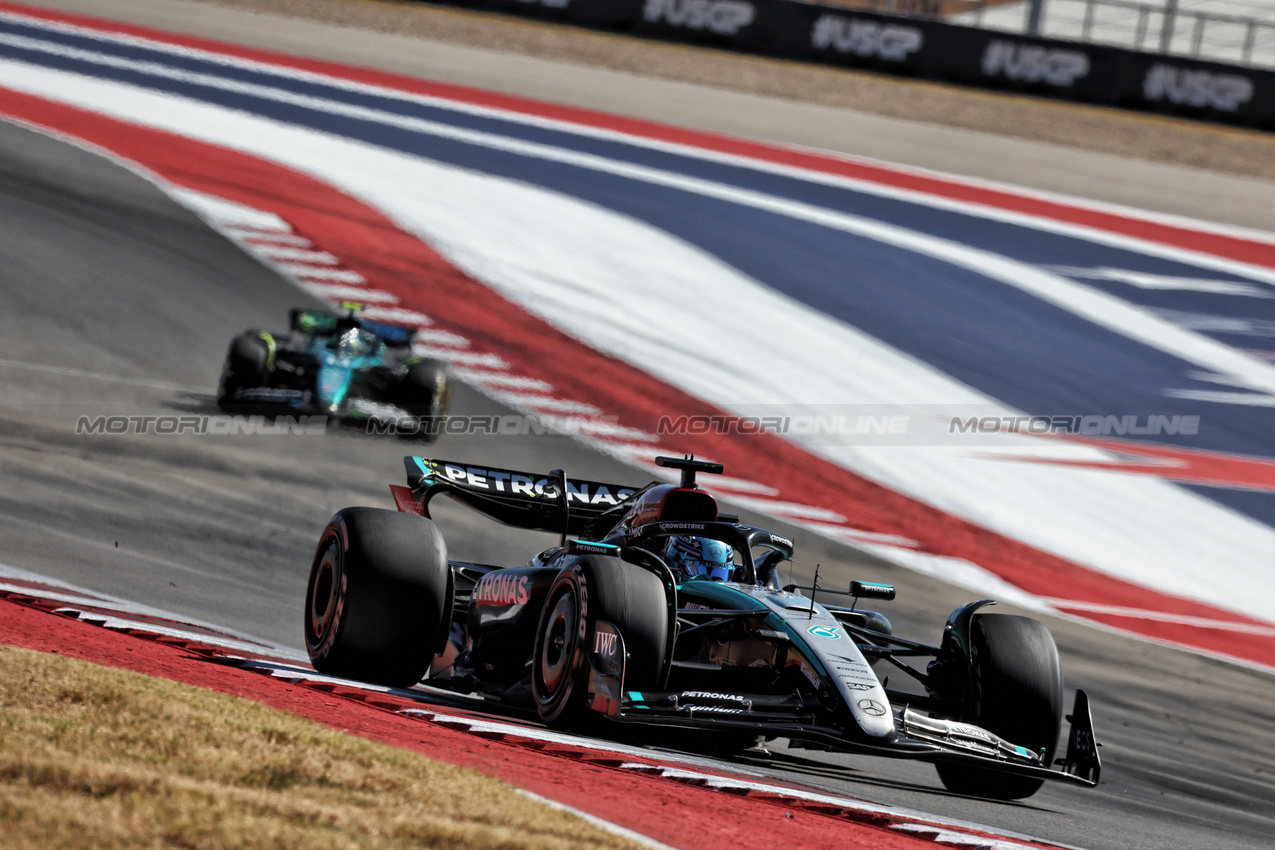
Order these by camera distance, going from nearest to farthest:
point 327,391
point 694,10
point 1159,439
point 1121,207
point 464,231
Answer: point 327,391 < point 1159,439 < point 464,231 < point 1121,207 < point 694,10

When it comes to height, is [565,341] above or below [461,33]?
below

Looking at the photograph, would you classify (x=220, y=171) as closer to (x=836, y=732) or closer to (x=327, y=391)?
(x=327, y=391)

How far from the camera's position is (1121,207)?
24594 mm

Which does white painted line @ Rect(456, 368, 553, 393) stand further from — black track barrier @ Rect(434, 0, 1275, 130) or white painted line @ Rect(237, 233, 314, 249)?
black track barrier @ Rect(434, 0, 1275, 130)

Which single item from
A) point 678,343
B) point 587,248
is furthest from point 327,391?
point 587,248

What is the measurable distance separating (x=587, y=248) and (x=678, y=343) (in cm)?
291

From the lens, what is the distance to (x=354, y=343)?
50.8 ft

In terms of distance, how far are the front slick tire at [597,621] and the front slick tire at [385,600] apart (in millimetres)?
1063

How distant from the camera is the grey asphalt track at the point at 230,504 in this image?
8.71 m

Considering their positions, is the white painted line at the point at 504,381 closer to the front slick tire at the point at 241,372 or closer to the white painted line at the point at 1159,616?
the front slick tire at the point at 241,372

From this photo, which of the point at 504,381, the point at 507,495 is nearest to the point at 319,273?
the point at 504,381

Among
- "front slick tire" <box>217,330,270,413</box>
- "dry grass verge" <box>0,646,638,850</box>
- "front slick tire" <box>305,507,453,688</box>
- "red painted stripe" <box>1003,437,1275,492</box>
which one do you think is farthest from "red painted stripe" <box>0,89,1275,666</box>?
"dry grass verge" <box>0,646,638,850</box>

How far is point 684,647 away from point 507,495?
208 cm

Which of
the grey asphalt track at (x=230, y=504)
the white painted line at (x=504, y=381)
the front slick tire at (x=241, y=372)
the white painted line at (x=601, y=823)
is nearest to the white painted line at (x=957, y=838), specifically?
the grey asphalt track at (x=230, y=504)
